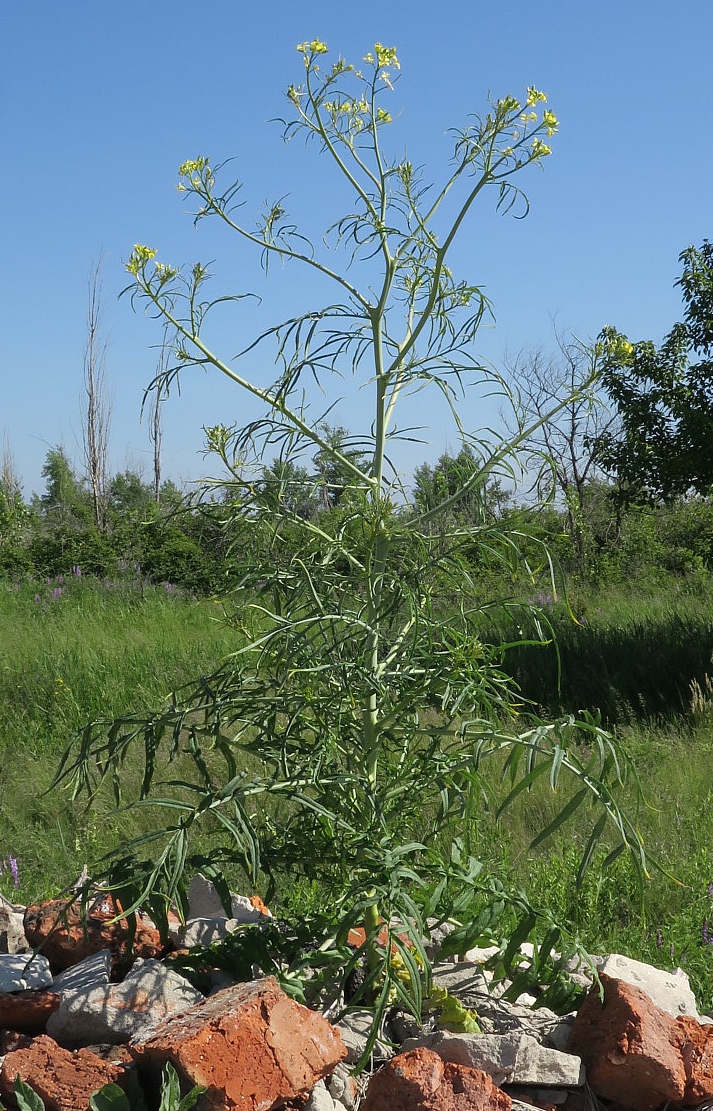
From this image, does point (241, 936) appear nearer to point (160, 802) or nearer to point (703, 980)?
point (160, 802)

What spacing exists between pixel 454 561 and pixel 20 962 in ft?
4.61

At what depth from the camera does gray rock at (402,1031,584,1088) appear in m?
2.07

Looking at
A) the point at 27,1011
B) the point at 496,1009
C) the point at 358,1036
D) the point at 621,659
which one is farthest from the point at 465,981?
the point at 621,659

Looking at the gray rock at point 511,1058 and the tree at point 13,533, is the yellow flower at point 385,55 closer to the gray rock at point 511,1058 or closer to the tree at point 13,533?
the gray rock at point 511,1058

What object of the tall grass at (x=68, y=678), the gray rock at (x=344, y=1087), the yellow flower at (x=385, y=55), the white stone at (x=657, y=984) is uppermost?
the yellow flower at (x=385, y=55)

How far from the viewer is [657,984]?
2.50 m

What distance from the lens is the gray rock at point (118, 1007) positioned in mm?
2113

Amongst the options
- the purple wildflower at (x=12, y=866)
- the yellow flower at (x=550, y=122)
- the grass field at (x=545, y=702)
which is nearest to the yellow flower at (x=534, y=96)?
the yellow flower at (x=550, y=122)

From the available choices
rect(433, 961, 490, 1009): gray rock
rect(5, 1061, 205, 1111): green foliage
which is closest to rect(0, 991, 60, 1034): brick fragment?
rect(5, 1061, 205, 1111): green foliage

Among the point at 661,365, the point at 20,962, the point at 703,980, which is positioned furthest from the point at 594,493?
the point at 20,962

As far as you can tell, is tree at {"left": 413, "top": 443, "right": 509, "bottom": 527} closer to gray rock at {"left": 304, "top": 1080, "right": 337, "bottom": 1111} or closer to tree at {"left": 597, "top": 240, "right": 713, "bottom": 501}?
gray rock at {"left": 304, "top": 1080, "right": 337, "bottom": 1111}

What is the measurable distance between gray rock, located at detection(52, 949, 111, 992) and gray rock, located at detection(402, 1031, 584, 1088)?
0.72m

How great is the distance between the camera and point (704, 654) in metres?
7.29

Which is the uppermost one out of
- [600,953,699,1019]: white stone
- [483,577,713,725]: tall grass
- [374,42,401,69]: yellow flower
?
[374,42,401,69]: yellow flower
